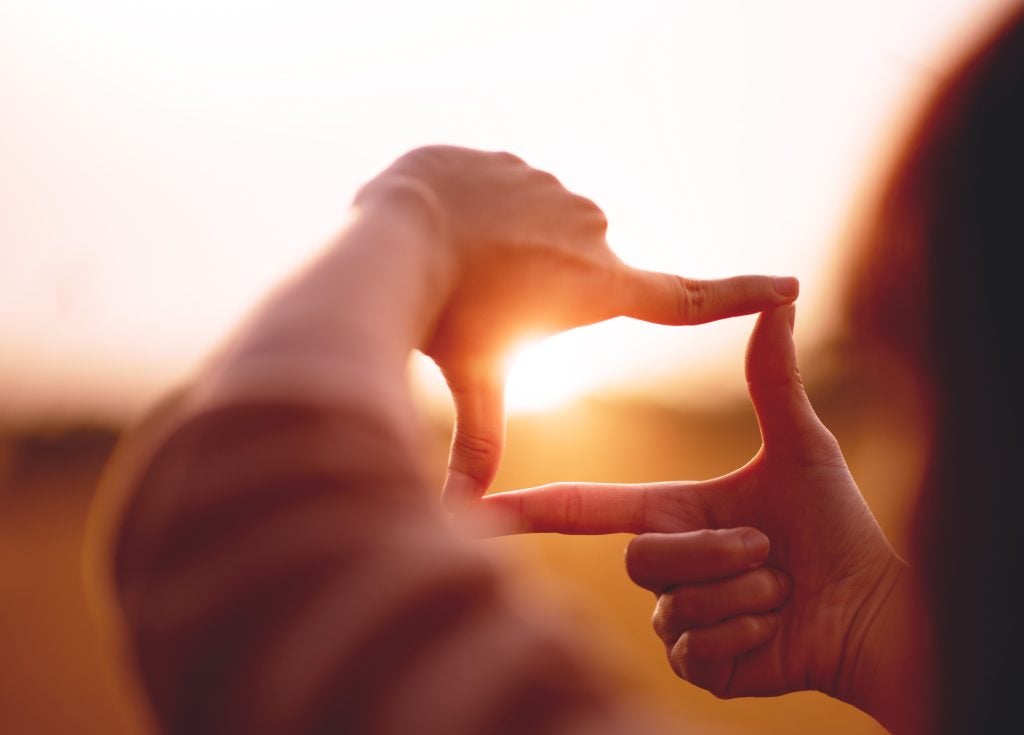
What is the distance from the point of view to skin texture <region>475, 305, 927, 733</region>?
149 centimetres

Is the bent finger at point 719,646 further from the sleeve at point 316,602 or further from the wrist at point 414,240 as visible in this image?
the sleeve at point 316,602

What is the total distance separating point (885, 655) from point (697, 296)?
866 millimetres

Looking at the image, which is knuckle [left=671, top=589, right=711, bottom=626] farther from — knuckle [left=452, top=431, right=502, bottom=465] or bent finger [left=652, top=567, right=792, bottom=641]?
knuckle [left=452, top=431, right=502, bottom=465]

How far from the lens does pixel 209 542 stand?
1.45ft

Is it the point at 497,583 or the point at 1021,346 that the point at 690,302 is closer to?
the point at 1021,346

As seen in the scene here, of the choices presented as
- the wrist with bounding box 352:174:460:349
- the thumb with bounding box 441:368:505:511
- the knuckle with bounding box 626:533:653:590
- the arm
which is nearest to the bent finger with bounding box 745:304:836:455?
the knuckle with bounding box 626:533:653:590

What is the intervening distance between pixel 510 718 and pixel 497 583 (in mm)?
86

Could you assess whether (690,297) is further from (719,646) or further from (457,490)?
(719,646)

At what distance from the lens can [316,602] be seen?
0.41 m

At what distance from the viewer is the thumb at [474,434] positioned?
1253mm

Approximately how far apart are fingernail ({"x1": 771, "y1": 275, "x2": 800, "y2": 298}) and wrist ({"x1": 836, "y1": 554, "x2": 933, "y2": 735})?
602 mm

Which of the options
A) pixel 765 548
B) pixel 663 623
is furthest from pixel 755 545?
pixel 663 623

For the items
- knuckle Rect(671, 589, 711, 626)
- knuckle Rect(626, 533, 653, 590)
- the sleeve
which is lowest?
knuckle Rect(671, 589, 711, 626)

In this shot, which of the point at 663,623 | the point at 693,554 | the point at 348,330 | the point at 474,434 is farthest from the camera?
the point at 663,623
